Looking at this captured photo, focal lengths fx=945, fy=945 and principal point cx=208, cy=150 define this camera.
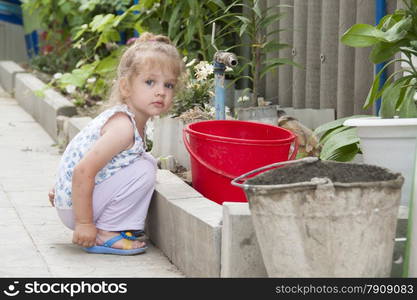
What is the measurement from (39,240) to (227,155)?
935 millimetres

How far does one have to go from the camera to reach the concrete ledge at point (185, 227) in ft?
11.3

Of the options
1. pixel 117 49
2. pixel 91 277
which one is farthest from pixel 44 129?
pixel 91 277

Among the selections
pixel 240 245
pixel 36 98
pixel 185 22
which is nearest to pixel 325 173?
pixel 240 245

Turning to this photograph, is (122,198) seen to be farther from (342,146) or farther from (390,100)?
(390,100)

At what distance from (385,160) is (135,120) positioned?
1195mm

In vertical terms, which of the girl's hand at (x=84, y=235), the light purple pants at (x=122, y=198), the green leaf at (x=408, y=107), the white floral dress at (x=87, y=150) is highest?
the green leaf at (x=408, y=107)

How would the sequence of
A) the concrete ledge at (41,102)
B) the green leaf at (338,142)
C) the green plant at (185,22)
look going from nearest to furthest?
the green leaf at (338,142) → the green plant at (185,22) → the concrete ledge at (41,102)

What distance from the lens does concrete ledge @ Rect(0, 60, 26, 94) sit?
368 inches

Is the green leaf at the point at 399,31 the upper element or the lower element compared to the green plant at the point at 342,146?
upper

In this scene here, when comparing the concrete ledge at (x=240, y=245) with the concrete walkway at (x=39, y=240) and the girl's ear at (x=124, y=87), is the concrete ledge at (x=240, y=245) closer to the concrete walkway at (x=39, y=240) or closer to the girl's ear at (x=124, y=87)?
the concrete walkway at (x=39, y=240)

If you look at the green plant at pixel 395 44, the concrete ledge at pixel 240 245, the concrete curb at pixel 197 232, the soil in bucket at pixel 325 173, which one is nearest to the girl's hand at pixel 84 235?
the concrete curb at pixel 197 232

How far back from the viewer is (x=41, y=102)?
24.9 feet

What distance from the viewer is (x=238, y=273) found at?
3.28m

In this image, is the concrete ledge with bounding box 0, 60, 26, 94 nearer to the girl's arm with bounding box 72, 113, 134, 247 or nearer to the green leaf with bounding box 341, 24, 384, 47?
the girl's arm with bounding box 72, 113, 134, 247
